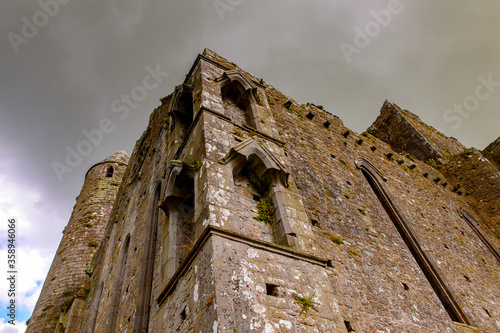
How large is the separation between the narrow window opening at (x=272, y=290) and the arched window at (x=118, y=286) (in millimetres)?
4490

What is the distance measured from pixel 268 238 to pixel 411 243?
206 inches

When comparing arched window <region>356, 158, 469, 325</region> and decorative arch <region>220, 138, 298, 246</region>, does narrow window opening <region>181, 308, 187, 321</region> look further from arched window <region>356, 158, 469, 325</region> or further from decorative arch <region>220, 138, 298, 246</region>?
arched window <region>356, 158, 469, 325</region>

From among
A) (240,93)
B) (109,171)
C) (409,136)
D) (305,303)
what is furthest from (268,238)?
(409,136)

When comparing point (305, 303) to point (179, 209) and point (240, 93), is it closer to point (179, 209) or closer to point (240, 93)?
point (179, 209)

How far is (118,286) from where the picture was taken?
23.2ft

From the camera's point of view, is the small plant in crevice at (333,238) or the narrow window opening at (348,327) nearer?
the narrow window opening at (348,327)

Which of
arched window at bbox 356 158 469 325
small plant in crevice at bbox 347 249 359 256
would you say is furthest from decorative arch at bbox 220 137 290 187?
→ arched window at bbox 356 158 469 325

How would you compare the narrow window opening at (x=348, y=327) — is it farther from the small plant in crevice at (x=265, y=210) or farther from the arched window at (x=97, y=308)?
the arched window at (x=97, y=308)

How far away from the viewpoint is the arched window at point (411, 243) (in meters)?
6.99

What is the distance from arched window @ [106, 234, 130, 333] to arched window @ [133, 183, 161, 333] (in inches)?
54.3

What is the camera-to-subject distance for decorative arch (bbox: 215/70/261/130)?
6875 millimetres

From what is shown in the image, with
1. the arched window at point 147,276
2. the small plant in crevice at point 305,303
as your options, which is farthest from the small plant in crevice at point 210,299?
the arched window at point 147,276

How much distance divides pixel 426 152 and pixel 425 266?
37.7ft

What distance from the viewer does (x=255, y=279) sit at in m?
3.43
